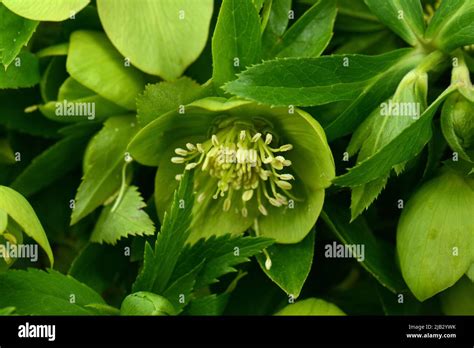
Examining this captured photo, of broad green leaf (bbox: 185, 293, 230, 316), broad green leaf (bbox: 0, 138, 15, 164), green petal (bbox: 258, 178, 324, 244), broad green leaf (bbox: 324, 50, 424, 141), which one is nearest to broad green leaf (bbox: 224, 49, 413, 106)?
broad green leaf (bbox: 324, 50, 424, 141)

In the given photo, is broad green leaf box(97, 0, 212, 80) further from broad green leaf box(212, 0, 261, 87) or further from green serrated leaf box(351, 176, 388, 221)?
green serrated leaf box(351, 176, 388, 221)

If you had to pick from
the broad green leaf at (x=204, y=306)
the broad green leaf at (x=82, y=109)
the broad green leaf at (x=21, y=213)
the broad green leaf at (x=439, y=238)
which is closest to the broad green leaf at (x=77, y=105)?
the broad green leaf at (x=82, y=109)

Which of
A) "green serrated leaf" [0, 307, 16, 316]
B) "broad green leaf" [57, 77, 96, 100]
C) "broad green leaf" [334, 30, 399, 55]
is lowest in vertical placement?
"green serrated leaf" [0, 307, 16, 316]

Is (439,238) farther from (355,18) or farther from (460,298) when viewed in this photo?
(355,18)

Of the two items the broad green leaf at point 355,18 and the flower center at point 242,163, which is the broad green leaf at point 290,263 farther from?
the broad green leaf at point 355,18

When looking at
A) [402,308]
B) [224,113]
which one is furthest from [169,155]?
[402,308]

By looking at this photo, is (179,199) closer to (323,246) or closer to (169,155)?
(169,155)

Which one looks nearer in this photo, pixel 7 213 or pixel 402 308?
pixel 7 213

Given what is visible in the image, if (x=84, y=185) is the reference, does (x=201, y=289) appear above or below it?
below
